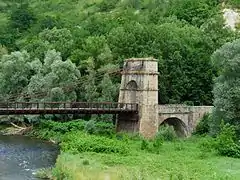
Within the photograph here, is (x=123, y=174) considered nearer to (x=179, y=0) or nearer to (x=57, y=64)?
(x=57, y=64)

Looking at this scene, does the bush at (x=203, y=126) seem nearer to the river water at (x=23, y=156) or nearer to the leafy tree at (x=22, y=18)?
the river water at (x=23, y=156)

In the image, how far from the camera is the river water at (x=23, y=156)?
4615 cm

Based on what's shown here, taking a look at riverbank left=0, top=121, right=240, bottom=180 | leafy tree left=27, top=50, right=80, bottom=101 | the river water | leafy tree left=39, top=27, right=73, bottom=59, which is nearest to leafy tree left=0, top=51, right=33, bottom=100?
leafy tree left=27, top=50, right=80, bottom=101

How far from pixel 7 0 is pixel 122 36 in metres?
83.9

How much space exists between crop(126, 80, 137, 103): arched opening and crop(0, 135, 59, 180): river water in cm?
919

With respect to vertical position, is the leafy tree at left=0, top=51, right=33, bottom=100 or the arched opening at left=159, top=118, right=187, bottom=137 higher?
the leafy tree at left=0, top=51, right=33, bottom=100

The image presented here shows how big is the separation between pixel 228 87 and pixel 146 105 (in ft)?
31.1

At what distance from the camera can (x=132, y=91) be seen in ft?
204

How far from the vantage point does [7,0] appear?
14975 centimetres

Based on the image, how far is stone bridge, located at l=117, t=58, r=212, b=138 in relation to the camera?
200 feet

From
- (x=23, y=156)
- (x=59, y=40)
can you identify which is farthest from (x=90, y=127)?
(x=59, y=40)

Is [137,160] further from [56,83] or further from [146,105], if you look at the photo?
[56,83]

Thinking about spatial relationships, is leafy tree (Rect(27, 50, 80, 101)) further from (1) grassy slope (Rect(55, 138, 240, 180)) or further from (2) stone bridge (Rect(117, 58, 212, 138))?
(1) grassy slope (Rect(55, 138, 240, 180))

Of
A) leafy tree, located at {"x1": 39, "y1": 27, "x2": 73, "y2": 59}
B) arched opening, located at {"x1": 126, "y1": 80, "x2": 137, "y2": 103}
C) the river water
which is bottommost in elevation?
the river water
